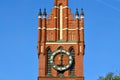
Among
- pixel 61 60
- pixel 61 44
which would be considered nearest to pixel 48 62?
pixel 61 60

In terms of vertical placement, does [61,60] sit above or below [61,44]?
below

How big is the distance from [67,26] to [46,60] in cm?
451

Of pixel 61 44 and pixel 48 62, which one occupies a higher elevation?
pixel 61 44

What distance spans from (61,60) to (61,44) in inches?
78.1

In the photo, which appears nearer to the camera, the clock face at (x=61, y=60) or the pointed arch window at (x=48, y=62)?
the clock face at (x=61, y=60)

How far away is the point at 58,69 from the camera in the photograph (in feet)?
185

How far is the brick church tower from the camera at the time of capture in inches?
2222

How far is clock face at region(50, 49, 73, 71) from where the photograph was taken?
5638cm

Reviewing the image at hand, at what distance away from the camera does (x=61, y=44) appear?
57656 millimetres

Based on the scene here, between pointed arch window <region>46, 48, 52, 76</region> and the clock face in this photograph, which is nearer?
the clock face

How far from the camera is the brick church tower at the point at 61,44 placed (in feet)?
185

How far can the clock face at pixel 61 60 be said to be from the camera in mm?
56375

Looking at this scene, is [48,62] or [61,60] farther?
[48,62]

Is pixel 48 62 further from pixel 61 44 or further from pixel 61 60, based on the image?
pixel 61 44
